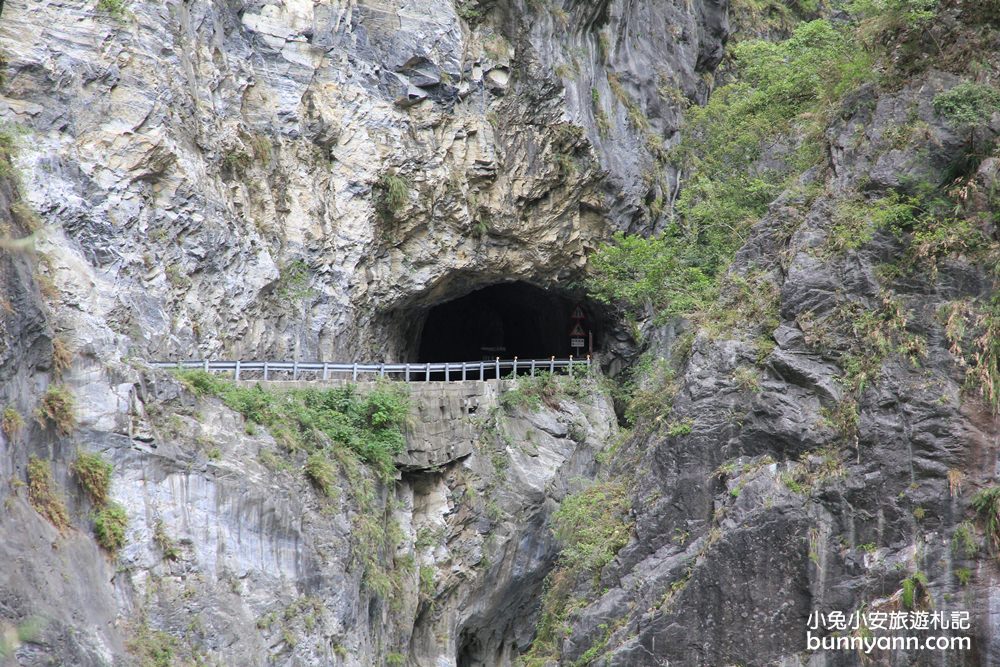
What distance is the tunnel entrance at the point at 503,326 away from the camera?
114ft

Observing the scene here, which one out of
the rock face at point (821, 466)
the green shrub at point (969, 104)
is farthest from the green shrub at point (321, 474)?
the green shrub at point (969, 104)

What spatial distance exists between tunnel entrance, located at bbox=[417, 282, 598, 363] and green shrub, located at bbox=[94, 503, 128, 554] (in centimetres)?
1874

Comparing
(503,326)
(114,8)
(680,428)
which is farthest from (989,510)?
(503,326)

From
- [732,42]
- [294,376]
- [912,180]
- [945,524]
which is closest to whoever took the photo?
[945,524]

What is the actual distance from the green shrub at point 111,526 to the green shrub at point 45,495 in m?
0.76

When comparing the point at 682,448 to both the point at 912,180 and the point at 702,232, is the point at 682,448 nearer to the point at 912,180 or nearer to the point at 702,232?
the point at 912,180

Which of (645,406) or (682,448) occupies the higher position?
(645,406)

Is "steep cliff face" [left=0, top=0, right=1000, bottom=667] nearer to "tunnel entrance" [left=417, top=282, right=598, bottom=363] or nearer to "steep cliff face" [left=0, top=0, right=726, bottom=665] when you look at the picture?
"steep cliff face" [left=0, top=0, right=726, bottom=665]

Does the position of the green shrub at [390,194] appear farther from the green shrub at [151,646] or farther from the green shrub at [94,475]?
the green shrub at [151,646]

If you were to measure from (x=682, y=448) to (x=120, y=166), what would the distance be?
1295 cm

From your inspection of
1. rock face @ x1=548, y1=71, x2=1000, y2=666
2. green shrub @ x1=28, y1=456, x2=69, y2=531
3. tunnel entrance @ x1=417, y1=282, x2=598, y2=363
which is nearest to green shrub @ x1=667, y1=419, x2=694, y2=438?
rock face @ x1=548, y1=71, x2=1000, y2=666

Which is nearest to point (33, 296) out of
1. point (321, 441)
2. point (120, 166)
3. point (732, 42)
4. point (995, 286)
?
point (120, 166)

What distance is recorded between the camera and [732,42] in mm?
36812

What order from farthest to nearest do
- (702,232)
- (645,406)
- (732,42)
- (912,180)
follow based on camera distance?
(732,42) → (702,232) → (645,406) → (912,180)
